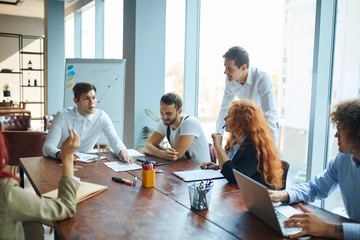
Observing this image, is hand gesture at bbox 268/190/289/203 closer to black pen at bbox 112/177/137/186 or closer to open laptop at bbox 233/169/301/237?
open laptop at bbox 233/169/301/237

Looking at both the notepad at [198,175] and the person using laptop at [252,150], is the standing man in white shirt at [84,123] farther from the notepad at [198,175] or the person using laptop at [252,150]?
the person using laptop at [252,150]

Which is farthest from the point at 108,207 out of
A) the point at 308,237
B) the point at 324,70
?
the point at 324,70

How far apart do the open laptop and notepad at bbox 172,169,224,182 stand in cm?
57

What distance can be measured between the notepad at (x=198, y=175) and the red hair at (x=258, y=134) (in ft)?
0.89

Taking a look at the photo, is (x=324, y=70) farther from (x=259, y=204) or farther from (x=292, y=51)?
(x=259, y=204)

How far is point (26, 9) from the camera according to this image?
8.20 meters

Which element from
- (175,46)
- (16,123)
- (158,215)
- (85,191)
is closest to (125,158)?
(85,191)

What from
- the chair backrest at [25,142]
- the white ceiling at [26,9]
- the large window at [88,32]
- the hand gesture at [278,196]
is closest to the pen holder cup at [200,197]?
the hand gesture at [278,196]

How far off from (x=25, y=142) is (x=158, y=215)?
3.00 meters

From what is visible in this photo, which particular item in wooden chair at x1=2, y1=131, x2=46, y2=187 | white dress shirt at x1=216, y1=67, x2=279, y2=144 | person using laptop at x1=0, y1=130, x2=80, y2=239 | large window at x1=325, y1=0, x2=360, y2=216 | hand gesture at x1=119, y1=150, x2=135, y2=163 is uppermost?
large window at x1=325, y1=0, x2=360, y2=216

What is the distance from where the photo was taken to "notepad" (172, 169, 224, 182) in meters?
2.05

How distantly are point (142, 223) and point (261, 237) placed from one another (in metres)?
0.48

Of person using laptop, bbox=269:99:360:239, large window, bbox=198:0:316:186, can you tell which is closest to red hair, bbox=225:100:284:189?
person using laptop, bbox=269:99:360:239

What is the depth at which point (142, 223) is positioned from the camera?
1364 millimetres
